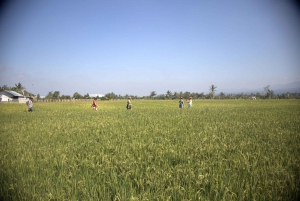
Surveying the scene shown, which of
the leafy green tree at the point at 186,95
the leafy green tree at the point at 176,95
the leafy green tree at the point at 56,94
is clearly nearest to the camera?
the leafy green tree at the point at 56,94

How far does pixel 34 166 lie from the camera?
4.24 metres

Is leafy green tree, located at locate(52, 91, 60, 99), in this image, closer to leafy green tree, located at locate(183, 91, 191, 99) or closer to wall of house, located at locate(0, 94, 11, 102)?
wall of house, located at locate(0, 94, 11, 102)

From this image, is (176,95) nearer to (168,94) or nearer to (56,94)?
(168,94)

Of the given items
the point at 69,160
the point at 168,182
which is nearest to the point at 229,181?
the point at 168,182

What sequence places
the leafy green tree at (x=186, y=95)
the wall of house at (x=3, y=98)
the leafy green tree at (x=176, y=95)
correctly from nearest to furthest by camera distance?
the wall of house at (x=3, y=98), the leafy green tree at (x=186, y=95), the leafy green tree at (x=176, y=95)

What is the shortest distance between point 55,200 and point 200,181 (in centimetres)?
274

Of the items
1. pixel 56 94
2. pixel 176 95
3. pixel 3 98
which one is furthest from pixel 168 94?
pixel 3 98

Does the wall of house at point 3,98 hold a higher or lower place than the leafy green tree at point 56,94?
lower

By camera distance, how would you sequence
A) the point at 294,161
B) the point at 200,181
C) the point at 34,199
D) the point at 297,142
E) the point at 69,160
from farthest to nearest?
1. the point at 297,142
2. the point at 69,160
3. the point at 294,161
4. the point at 200,181
5. the point at 34,199

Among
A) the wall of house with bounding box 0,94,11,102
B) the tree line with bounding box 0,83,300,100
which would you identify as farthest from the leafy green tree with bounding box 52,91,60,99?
the wall of house with bounding box 0,94,11,102

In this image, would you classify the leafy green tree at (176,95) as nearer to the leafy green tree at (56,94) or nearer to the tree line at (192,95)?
the tree line at (192,95)

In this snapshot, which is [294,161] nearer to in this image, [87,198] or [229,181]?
[229,181]

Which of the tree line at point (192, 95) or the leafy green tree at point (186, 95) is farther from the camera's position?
the leafy green tree at point (186, 95)

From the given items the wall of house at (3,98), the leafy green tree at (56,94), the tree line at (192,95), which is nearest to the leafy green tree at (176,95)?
the tree line at (192,95)
